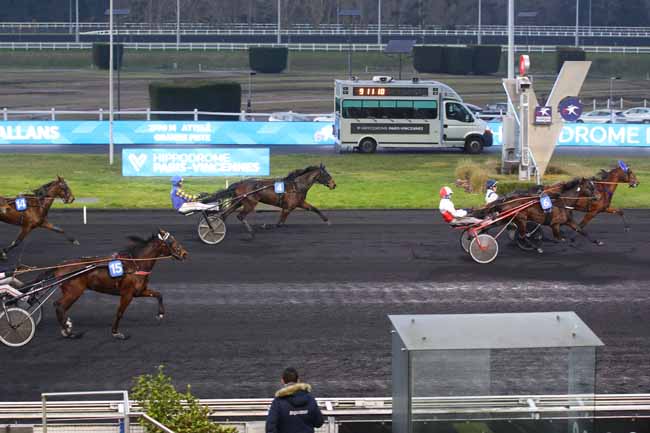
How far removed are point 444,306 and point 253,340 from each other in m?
3.22

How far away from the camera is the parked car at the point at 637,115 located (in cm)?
5216

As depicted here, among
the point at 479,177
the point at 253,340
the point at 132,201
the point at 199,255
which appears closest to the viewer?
the point at 253,340

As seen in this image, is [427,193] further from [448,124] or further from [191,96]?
[191,96]

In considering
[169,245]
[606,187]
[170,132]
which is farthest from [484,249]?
[170,132]

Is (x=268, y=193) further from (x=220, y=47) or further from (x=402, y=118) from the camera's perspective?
(x=220, y=47)

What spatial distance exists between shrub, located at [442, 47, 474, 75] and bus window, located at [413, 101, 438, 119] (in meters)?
40.4

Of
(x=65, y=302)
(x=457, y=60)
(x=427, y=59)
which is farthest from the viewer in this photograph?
(x=457, y=60)

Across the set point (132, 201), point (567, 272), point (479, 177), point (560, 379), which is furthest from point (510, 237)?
point (560, 379)

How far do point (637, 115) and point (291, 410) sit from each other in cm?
4694

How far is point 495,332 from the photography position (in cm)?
850

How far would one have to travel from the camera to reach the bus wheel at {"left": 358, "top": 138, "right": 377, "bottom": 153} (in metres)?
39.9

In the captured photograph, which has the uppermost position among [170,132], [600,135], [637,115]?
[637,115]

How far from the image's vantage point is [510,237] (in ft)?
70.4

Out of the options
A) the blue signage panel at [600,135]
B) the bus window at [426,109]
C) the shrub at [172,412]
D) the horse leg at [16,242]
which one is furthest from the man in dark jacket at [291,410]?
the blue signage panel at [600,135]
